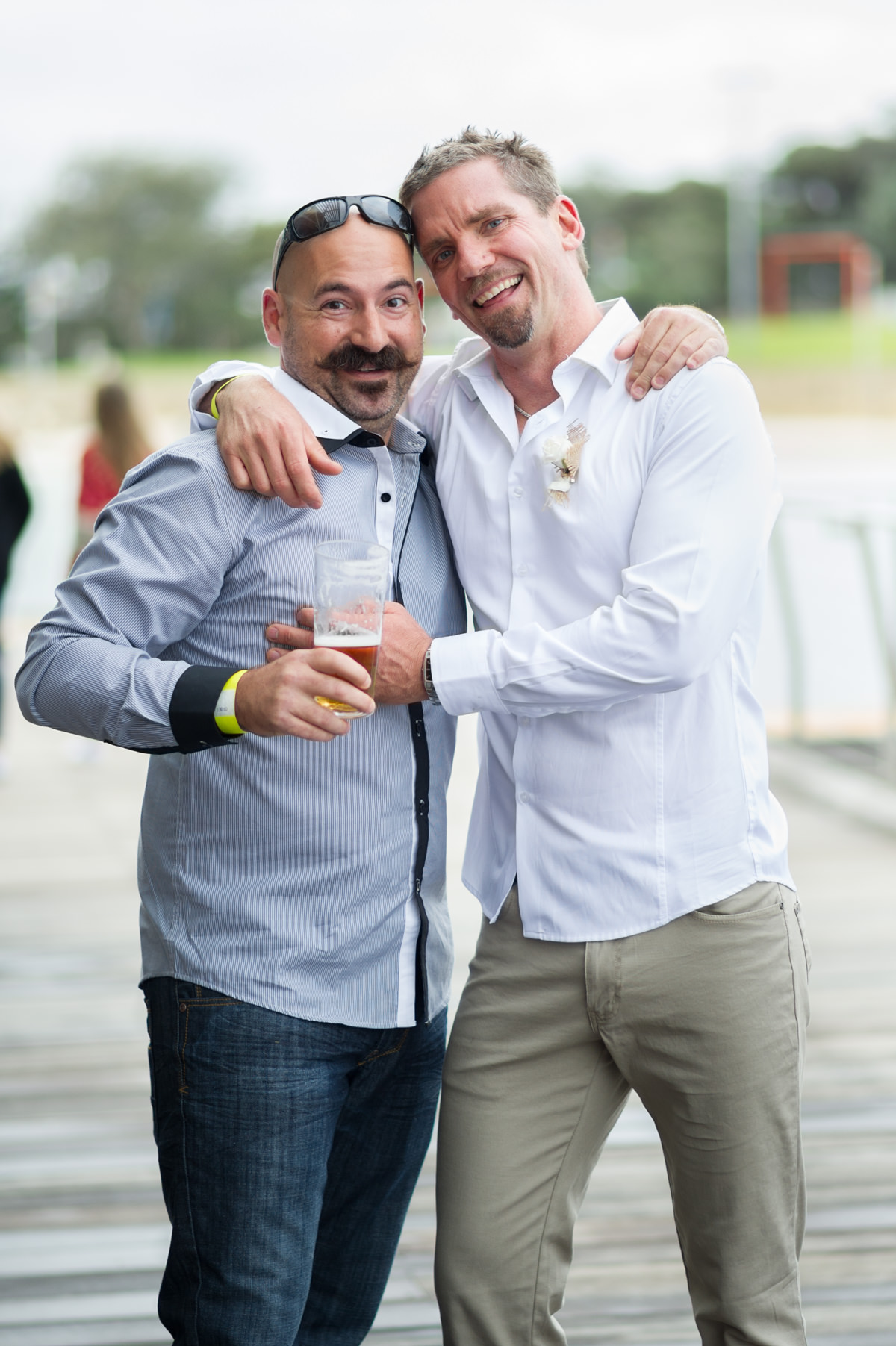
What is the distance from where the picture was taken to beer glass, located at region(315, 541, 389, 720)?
159 cm

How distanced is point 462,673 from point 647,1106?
620 millimetres

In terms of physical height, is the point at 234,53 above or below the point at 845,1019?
above

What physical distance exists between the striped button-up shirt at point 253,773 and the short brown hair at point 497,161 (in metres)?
0.34

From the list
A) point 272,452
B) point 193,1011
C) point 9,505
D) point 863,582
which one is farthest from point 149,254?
point 193,1011

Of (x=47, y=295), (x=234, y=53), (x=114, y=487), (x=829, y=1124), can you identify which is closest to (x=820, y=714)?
(x=114, y=487)

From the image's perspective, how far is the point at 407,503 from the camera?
193 cm

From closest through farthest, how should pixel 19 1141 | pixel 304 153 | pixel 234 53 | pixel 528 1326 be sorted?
pixel 528 1326
pixel 19 1141
pixel 304 153
pixel 234 53

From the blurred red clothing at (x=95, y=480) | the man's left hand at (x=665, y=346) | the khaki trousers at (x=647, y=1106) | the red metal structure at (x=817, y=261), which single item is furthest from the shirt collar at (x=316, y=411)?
the red metal structure at (x=817, y=261)

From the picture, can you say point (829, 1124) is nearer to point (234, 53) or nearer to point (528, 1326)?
point (528, 1326)

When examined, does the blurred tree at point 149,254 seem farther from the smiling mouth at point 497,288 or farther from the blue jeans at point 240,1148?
the blue jeans at point 240,1148

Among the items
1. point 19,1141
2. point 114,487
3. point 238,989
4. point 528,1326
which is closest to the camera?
point 238,989

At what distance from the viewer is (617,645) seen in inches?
68.1

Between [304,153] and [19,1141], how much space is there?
237 ft

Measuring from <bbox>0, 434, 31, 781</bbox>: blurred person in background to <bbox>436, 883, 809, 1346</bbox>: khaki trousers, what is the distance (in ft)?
15.2
